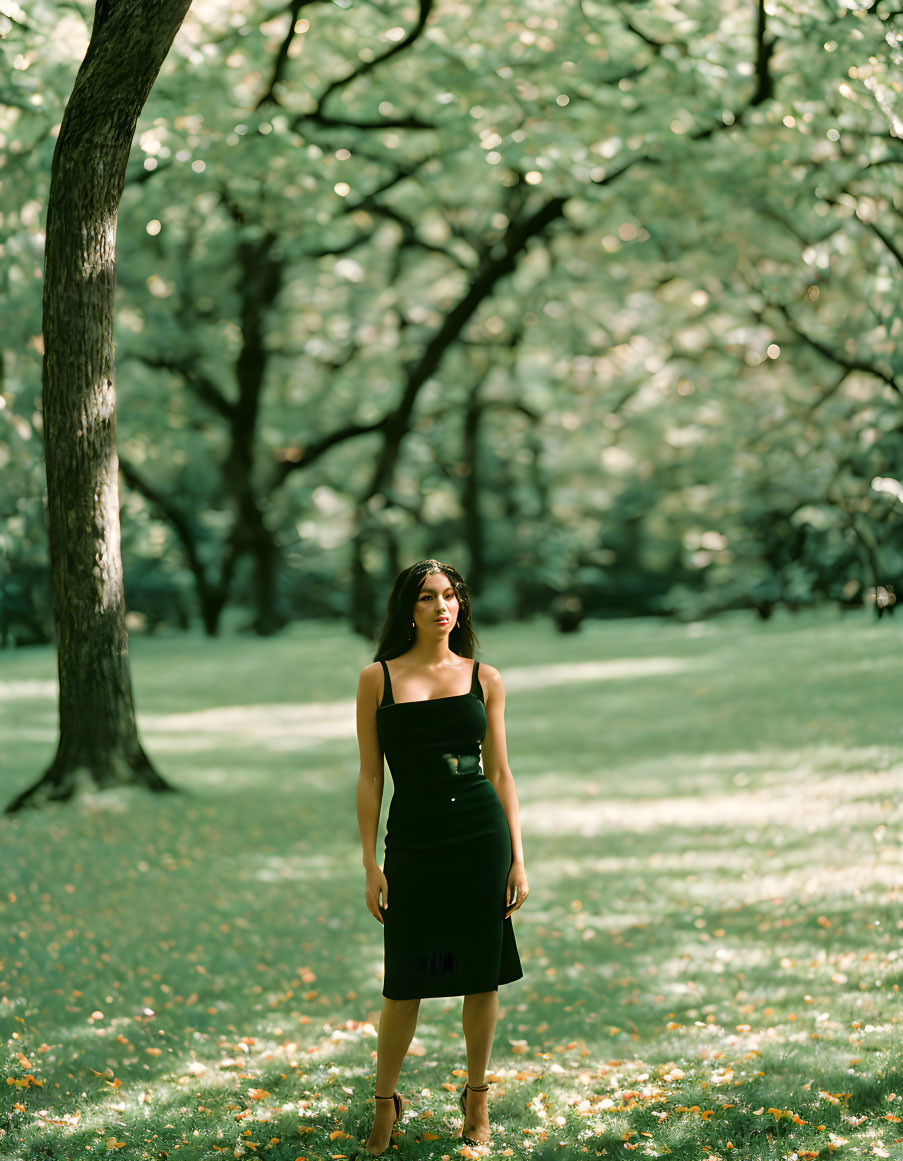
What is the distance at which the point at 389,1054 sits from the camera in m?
4.69

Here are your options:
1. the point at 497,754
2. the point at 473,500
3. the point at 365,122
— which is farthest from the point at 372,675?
the point at 473,500

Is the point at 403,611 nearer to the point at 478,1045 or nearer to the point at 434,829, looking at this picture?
the point at 434,829

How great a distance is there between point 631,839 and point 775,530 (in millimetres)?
15700

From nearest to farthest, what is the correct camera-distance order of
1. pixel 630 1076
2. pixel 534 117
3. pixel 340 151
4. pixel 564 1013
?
pixel 630 1076
pixel 564 1013
pixel 534 117
pixel 340 151

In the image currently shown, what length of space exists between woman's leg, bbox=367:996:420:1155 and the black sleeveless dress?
163mm

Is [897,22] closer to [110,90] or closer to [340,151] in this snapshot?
[110,90]

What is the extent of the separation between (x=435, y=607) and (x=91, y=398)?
5.19 m

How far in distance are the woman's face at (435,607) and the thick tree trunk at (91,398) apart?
427 centimetres

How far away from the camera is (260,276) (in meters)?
24.6

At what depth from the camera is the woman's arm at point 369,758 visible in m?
4.62

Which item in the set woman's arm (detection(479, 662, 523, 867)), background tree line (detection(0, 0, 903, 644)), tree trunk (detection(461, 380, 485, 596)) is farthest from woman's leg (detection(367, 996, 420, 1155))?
tree trunk (detection(461, 380, 485, 596))

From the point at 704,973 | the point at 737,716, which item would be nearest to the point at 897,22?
the point at 704,973

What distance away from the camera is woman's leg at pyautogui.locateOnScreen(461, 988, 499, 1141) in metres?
4.70

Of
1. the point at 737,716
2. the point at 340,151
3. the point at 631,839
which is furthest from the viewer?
the point at 737,716
